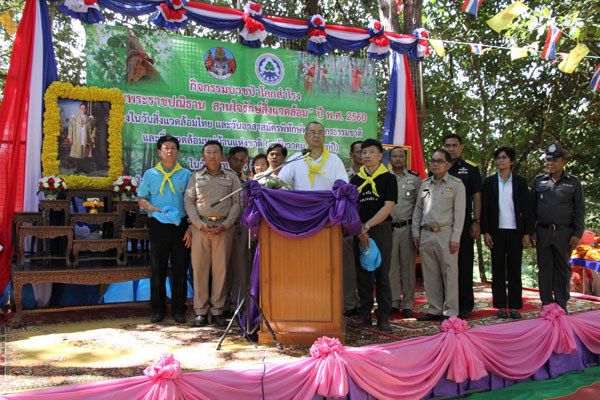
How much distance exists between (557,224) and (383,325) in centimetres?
216

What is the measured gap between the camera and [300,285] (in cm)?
373

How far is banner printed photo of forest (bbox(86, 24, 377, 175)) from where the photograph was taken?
568 centimetres

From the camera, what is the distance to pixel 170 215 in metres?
4.59

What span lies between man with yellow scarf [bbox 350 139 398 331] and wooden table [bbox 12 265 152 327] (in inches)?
87.9

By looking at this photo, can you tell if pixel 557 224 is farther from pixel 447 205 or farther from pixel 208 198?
pixel 208 198

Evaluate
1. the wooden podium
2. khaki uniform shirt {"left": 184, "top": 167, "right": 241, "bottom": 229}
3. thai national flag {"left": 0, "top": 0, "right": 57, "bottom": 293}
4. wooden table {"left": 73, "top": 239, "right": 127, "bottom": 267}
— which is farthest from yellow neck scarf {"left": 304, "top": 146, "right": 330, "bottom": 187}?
thai national flag {"left": 0, "top": 0, "right": 57, "bottom": 293}

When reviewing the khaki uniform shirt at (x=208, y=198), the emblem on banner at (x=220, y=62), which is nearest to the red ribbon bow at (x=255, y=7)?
the emblem on banner at (x=220, y=62)

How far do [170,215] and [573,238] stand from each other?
400cm

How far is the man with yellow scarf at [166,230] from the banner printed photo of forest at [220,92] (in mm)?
1137

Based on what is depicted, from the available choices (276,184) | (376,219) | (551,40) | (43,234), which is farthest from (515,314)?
(43,234)

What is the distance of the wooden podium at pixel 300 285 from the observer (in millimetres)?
3717

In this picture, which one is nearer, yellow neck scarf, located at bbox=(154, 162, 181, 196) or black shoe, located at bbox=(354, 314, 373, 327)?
black shoe, located at bbox=(354, 314, 373, 327)

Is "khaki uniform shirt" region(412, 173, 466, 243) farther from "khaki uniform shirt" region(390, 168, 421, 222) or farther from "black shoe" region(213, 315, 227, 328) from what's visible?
"black shoe" region(213, 315, 227, 328)

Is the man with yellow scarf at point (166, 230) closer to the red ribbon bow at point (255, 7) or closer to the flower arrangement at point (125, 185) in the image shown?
the flower arrangement at point (125, 185)
